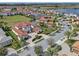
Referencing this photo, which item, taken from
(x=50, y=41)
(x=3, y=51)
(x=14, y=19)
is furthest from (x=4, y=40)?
(x=50, y=41)

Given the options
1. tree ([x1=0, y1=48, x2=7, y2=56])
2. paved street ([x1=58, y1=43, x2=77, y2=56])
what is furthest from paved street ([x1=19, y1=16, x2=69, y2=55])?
tree ([x1=0, y1=48, x2=7, y2=56])

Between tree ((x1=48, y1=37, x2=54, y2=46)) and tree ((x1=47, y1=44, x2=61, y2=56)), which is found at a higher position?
tree ((x1=48, y1=37, x2=54, y2=46))

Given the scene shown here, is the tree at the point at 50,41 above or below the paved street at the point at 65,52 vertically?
above

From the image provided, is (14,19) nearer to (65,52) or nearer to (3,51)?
(3,51)

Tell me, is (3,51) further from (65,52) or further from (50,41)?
(65,52)

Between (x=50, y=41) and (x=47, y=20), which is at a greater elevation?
(x=47, y=20)

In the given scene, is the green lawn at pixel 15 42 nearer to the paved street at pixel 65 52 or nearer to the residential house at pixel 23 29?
the residential house at pixel 23 29

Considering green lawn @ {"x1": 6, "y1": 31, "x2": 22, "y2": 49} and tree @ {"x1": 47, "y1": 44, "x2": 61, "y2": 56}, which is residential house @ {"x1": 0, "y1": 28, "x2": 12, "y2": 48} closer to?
green lawn @ {"x1": 6, "y1": 31, "x2": 22, "y2": 49}

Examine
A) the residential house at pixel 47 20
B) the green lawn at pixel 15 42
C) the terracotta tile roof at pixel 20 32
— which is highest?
the residential house at pixel 47 20

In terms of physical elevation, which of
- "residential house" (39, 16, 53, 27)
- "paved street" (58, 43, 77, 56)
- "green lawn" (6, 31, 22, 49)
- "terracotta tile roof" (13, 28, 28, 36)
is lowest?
"paved street" (58, 43, 77, 56)

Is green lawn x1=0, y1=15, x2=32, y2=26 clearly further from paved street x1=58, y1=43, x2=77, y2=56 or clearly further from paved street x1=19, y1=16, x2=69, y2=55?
paved street x1=58, y1=43, x2=77, y2=56

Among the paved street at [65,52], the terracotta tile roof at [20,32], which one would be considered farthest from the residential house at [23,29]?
the paved street at [65,52]

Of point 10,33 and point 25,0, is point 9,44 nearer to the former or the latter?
point 10,33
